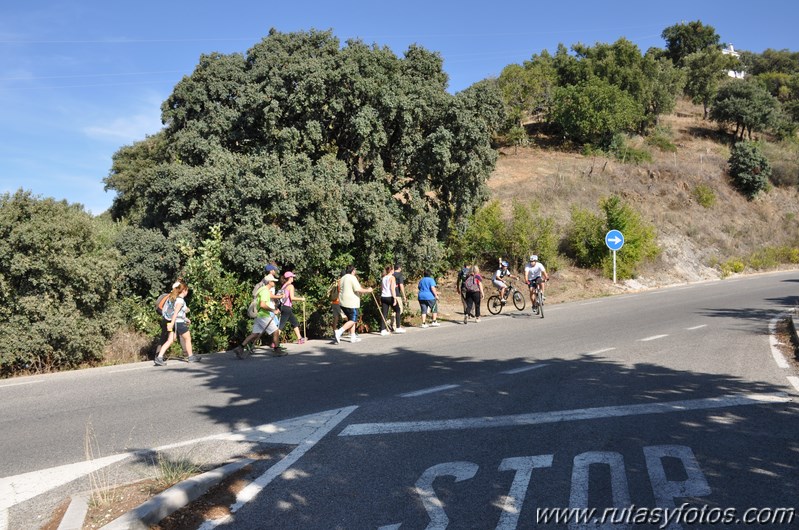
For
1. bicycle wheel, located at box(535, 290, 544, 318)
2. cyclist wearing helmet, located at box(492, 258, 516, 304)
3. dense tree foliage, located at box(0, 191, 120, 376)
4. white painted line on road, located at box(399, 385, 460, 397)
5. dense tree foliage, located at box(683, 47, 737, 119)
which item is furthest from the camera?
dense tree foliage, located at box(683, 47, 737, 119)

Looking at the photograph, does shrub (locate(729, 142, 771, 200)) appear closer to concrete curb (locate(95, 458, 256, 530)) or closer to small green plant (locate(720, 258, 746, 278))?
small green plant (locate(720, 258, 746, 278))

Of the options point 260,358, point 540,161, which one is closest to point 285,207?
point 260,358

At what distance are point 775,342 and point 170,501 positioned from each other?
1188 centimetres

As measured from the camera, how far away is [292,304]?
49.2 ft

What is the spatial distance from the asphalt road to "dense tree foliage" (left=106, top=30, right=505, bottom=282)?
368 cm

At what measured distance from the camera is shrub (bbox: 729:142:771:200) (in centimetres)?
4778

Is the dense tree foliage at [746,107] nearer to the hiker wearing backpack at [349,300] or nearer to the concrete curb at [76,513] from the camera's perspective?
the hiker wearing backpack at [349,300]

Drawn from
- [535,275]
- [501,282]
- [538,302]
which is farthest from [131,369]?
[501,282]

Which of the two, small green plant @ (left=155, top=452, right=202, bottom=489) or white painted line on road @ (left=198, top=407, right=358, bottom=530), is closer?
white painted line on road @ (left=198, top=407, right=358, bottom=530)

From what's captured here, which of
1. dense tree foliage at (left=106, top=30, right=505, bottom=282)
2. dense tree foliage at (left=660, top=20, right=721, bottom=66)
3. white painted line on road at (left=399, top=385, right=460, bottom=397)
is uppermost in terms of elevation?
dense tree foliage at (left=660, top=20, right=721, bottom=66)

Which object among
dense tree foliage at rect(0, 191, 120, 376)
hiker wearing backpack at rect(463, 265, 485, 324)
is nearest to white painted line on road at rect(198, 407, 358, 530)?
dense tree foliage at rect(0, 191, 120, 376)

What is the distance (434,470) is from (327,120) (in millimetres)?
14415

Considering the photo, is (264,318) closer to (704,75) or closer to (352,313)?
(352,313)

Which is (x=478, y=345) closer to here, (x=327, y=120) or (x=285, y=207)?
(x=285, y=207)
